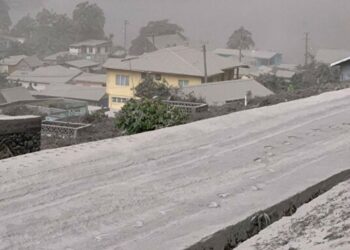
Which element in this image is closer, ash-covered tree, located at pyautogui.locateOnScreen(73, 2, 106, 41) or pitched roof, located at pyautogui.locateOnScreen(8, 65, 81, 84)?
pitched roof, located at pyautogui.locateOnScreen(8, 65, 81, 84)

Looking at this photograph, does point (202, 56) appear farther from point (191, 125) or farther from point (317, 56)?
point (191, 125)

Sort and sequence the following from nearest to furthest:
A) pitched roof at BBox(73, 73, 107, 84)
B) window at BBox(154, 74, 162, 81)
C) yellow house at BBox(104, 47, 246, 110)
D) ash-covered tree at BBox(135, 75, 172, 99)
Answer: ash-covered tree at BBox(135, 75, 172, 99) → window at BBox(154, 74, 162, 81) → yellow house at BBox(104, 47, 246, 110) → pitched roof at BBox(73, 73, 107, 84)

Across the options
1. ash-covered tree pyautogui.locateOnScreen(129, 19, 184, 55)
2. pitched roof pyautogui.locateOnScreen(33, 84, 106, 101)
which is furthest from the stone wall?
ash-covered tree pyautogui.locateOnScreen(129, 19, 184, 55)

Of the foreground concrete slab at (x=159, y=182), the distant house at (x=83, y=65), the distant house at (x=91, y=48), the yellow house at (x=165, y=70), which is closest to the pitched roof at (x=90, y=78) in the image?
the distant house at (x=83, y=65)

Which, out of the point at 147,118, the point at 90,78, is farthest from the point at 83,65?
the point at 147,118

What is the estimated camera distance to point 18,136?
4375 mm

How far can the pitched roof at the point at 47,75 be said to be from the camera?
34.4 meters

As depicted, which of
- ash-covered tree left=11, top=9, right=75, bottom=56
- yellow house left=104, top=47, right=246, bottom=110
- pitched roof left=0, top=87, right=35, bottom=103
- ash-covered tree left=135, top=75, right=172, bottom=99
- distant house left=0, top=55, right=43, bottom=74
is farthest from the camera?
ash-covered tree left=11, top=9, right=75, bottom=56

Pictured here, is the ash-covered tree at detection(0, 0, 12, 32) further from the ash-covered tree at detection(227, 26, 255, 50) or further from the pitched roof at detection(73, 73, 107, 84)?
the pitched roof at detection(73, 73, 107, 84)

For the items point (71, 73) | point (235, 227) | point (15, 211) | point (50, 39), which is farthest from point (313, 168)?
point (50, 39)

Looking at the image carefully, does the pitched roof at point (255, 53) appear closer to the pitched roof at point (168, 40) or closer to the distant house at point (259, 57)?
the distant house at point (259, 57)

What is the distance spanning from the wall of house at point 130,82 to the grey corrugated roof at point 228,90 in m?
3.10

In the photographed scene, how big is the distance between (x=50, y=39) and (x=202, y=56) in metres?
26.8

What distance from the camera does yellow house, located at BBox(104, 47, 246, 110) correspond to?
76.1 ft
